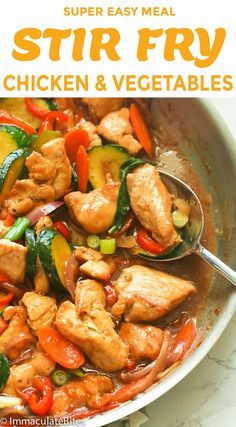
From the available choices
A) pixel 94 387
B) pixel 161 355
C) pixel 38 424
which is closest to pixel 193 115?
pixel 161 355

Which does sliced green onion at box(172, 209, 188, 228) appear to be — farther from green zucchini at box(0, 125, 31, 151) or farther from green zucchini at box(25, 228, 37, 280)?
green zucchini at box(0, 125, 31, 151)

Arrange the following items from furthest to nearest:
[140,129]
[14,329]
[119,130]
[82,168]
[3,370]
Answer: [140,129] < [119,130] < [82,168] < [14,329] < [3,370]

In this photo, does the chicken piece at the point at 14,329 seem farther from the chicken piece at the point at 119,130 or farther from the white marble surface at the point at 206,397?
the chicken piece at the point at 119,130

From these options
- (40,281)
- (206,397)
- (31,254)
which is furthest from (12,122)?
(206,397)

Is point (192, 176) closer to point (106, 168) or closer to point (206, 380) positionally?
point (106, 168)

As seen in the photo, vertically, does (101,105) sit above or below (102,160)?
above

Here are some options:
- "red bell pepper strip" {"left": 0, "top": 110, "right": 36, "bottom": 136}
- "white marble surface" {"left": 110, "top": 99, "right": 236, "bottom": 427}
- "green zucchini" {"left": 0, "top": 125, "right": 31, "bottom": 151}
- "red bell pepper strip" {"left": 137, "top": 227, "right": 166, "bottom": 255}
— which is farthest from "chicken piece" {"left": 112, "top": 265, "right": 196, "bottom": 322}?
"red bell pepper strip" {"left": 0, "top": 110, "right": 36, "bottom": 136}

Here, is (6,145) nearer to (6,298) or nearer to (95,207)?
(95,207)
